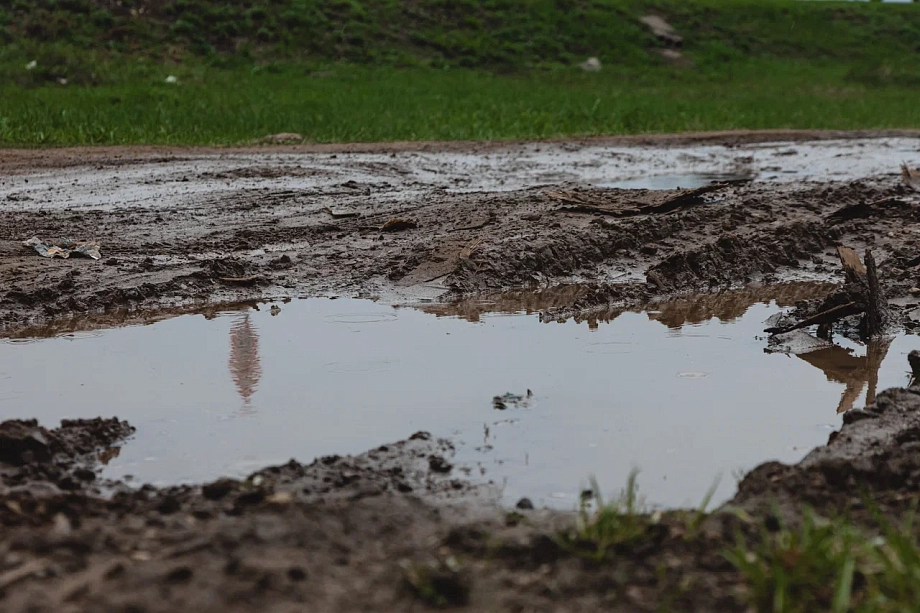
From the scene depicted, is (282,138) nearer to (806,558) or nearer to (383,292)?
(383,292)

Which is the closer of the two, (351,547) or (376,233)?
(351,547)

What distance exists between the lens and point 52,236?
8.19m

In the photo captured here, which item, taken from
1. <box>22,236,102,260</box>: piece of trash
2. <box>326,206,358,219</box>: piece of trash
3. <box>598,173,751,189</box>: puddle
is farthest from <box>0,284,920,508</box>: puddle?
<box>598,173,751,189</box>: puddle

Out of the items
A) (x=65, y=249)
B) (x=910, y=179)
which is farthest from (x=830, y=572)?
(x=910, y=179)

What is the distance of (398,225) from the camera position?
8.62 metres

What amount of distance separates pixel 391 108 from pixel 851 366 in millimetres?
15841

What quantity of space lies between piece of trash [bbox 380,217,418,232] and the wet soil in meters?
0.03

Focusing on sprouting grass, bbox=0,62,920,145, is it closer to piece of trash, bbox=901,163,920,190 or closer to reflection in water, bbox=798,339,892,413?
piece of trash, bbox=901,163,920,190

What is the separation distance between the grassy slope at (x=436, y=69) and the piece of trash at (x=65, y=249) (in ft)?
24.5

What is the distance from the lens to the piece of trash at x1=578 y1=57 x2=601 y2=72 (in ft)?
117

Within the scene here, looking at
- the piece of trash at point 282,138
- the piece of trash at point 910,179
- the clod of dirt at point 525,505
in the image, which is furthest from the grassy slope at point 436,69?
the clod of dirt at point 525,505

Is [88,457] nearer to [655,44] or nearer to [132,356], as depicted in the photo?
[132,356]

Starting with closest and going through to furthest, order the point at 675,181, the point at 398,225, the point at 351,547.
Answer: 1. the point at 351,547
2. the point at 398,225
3. the point at 675,181

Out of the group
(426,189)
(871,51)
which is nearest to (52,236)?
(426,189)
